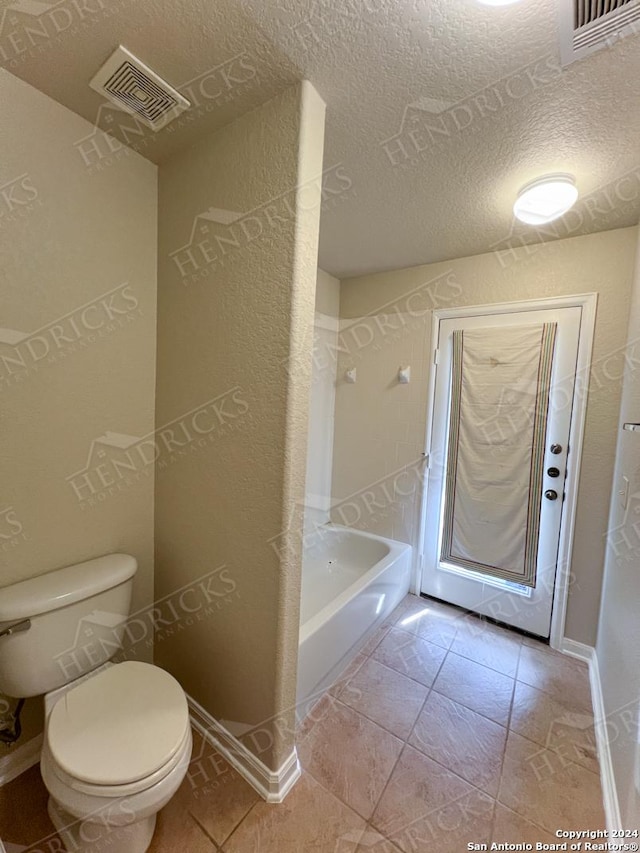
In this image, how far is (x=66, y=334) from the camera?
127 centimetres

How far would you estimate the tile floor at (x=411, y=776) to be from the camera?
→ 1.11m

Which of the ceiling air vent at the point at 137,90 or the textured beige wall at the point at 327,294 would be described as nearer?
the ceiling air vent at the point at 137,90

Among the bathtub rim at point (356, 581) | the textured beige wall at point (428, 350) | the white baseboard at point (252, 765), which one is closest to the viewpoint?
the white baseboard at point (252, 765)

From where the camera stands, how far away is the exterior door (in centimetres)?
200

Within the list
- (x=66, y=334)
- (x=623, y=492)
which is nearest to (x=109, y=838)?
(x=66, y=334)

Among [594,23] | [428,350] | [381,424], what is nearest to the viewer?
[594,23]

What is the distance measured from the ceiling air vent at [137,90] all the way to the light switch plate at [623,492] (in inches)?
91.0

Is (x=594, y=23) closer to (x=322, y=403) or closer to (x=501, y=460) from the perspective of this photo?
(x=501, y=460)

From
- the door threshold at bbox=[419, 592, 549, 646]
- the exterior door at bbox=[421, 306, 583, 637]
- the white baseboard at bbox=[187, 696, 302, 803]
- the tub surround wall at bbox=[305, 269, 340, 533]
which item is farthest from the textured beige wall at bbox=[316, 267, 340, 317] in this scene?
the white baseboard at bbox=[187, 696, 302, 803]

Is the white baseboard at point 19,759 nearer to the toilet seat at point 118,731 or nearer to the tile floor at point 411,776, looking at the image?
the tile floor at point 411,776

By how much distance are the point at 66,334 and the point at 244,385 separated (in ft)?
2.35

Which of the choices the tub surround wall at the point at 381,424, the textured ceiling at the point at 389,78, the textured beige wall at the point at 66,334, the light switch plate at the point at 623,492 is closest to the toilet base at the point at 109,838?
the textured beige wall at the point at 66,334

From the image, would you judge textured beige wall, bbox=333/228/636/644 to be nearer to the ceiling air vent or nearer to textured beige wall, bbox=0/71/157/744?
textured beige wall, bbox=0/71/157/744

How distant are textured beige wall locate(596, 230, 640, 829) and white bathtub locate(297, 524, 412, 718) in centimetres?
109
